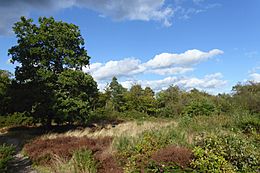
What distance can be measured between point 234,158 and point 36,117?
62.9 feet

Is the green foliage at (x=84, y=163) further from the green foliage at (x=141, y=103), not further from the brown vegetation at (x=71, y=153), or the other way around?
the green foliage at (x=141, y=103)

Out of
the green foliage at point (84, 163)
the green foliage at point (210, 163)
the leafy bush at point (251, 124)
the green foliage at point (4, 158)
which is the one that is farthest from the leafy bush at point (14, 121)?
the green foliage at point (210, 163)

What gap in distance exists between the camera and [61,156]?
11297mm

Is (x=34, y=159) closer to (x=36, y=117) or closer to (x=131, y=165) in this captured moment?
(x=131, y=165)

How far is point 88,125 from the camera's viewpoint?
27594 millimetres

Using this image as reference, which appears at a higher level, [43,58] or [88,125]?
[43,58]

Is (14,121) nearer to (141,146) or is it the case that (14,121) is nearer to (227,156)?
(141,146)

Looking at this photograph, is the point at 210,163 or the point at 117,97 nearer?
Answer: the point at 210,163

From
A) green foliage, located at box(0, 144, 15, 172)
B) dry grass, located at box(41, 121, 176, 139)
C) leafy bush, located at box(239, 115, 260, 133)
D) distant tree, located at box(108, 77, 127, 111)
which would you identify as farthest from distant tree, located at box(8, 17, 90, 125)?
distant tree, located at box(108, 77, 127, 111)

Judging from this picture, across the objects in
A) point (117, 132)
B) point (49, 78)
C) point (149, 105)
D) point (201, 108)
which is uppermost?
point (49, 78)

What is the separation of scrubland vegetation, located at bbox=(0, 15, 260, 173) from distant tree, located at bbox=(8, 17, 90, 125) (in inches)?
3.0

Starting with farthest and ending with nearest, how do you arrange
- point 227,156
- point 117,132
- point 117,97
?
point 117,97 → point 117,132 → point 227,156

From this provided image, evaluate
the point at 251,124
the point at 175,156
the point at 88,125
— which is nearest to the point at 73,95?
the point at 88,125

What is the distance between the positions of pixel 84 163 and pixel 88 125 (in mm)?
18464
